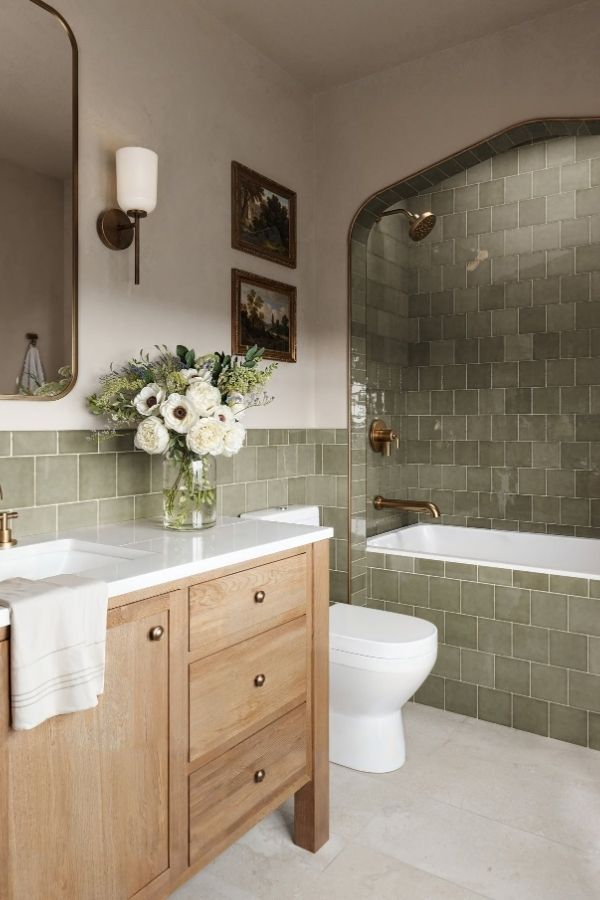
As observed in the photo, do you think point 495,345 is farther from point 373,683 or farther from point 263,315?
point 373,683

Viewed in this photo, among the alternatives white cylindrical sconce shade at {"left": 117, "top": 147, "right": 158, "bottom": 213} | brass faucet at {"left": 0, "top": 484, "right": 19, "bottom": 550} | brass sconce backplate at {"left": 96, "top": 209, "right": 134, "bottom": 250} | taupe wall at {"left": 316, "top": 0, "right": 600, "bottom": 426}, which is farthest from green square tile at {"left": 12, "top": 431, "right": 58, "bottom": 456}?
taupe wall at {"left": 316, "top": 0, "right": 600, "bottom": 426}

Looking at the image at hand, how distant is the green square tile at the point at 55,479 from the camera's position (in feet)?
6.26

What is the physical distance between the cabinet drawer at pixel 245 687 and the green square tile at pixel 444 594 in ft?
3.77

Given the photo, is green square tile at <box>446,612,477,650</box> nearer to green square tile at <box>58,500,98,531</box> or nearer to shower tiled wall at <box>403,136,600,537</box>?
shower tiled wall at <box>403,136,600,537</box>

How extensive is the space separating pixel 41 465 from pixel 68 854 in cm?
101

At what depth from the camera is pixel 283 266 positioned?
2.97 metres

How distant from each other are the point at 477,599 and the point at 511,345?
63.7 inches

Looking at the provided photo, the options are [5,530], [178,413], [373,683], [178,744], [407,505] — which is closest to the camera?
[178,744]

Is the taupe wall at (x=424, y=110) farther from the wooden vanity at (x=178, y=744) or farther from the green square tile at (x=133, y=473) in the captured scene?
the wooden vanity at (x=178, y=744)

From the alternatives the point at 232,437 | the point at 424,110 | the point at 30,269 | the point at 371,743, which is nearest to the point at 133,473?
the point at 232,437

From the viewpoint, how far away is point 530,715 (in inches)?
104

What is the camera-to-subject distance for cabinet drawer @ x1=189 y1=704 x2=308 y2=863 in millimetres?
1560

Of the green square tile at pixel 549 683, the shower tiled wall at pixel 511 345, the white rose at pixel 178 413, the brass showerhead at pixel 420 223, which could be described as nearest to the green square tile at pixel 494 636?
the green square tile at pixel 549 683

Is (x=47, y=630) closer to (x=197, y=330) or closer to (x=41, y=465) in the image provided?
(x=41, y=465)
